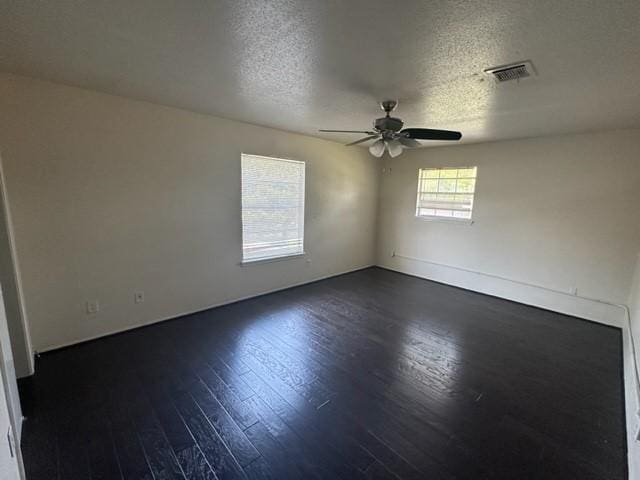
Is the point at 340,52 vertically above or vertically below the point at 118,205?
above

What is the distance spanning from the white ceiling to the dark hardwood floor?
244 cm

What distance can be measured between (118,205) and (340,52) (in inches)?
103

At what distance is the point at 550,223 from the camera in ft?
13.0

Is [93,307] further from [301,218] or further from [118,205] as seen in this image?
[301,218]

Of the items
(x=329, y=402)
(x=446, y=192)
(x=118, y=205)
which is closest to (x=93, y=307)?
(x=118, y=205)

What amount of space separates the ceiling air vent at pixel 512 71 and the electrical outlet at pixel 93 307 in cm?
404

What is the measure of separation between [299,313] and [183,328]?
4.52ft

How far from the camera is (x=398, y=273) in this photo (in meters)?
5.77

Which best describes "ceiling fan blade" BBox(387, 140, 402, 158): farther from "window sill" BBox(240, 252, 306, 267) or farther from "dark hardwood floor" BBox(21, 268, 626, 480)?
"window sill" BBox(240, 252, 306, 267)

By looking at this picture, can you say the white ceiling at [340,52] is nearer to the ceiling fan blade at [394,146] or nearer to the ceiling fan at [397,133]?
the ceiling fan at [397,133]

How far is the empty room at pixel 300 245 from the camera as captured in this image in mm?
1612

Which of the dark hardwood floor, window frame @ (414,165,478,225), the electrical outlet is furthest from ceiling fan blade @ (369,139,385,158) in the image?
the electrical outlet

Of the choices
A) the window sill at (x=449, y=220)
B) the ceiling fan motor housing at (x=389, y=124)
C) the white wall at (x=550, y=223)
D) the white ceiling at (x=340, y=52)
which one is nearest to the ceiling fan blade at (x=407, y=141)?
the ceiling fan motor housing at (x=389, y=124)

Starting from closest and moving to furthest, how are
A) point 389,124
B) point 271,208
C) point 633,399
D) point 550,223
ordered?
point 633,399 → point 389,124 → point 550,223 → point 271,208
